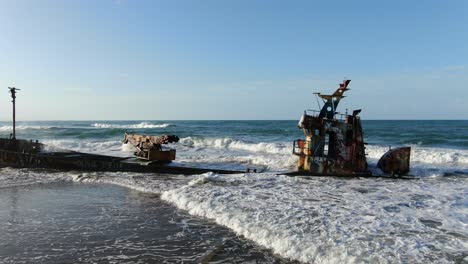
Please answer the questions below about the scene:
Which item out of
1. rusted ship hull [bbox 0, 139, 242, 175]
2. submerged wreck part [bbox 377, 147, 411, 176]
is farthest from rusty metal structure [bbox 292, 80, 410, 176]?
rusted ship hull [bbox 0, 139, 242, 175]

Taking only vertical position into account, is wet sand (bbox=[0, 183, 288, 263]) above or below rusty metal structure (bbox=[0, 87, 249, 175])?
below

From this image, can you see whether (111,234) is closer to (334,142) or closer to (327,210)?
(327,210)

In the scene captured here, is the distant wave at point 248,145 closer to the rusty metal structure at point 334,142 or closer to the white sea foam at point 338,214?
the rusty metal structure at point 334,142

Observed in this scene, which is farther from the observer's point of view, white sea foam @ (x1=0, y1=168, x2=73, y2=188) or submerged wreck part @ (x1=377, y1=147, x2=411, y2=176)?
submerged wreck part @ (x1=377, y1=147, x2=411, y2=176)

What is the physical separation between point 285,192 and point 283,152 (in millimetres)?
16924

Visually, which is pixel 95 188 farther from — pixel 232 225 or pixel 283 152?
pixel 283 152

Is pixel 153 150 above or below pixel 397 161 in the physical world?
above

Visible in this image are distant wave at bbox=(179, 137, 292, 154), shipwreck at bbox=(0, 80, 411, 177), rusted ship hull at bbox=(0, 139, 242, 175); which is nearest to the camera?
shipwreck at bbox=(0, 80, 411, 177)

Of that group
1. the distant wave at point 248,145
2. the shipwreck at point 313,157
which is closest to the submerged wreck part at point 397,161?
the shipwreck at point 313,157

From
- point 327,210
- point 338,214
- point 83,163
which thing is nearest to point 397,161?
point 327,210

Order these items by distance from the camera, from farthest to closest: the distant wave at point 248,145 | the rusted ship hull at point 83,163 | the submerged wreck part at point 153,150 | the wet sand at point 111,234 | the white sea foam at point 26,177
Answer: the distant wave at point 248,145, the submerged wreck part at point 153,150, the rusted ship hull at point 83,163, the white sea foam at point 26,177, the wet sand at point 111,234

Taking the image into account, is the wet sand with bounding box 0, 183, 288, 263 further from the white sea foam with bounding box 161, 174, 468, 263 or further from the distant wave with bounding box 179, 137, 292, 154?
the distant wave with bounding box 179, 137, 292, 154

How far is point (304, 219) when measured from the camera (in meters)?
8.92

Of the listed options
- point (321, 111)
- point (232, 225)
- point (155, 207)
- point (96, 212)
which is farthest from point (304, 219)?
point (321, 111)
